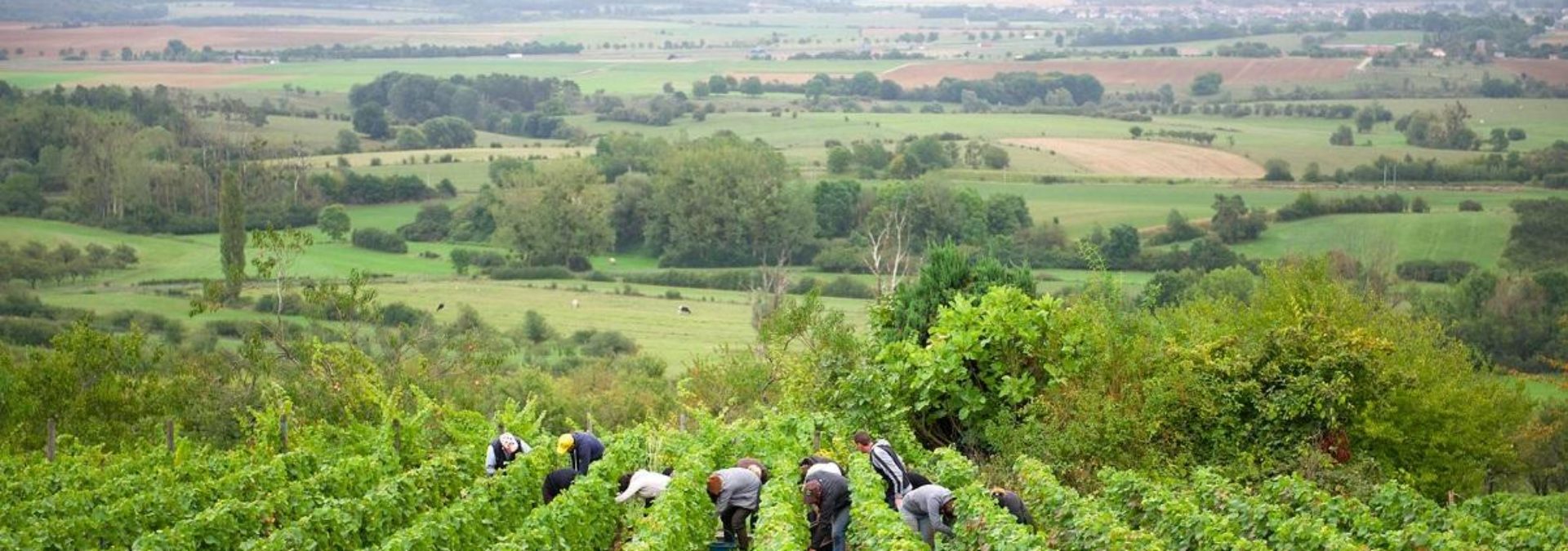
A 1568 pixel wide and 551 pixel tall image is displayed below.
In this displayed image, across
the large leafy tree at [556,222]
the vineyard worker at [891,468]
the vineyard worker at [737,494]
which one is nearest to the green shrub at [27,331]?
the large leafy tree at [556,222]

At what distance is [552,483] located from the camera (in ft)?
75.2

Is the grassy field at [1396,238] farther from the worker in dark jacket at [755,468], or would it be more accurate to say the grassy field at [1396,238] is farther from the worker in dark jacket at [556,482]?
the worker in dark jacket at [556,482]

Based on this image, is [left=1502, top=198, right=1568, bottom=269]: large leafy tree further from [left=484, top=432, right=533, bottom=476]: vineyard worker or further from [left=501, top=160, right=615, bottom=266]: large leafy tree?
[left=484, top=432, right=533, bottom=476]: vineyard worker

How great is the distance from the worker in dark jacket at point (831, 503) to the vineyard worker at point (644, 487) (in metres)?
1.76

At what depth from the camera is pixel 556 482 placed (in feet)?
75.2

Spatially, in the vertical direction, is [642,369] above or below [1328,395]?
below

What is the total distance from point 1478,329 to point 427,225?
53.3 metres

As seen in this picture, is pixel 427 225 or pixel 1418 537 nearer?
pixel 1418 537

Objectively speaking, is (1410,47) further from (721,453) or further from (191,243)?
(721,453)

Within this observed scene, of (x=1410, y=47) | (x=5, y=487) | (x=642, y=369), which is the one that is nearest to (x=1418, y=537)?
(x=5, y=487)

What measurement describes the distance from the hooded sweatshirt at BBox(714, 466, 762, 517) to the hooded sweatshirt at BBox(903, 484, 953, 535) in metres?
1.97

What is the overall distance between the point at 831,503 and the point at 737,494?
1.19 m

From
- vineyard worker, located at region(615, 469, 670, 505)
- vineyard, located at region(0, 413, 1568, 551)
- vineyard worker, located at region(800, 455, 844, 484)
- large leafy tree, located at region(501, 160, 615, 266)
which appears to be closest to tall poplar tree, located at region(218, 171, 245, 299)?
large leafy tree, located at region(501, 160, 615, 266)

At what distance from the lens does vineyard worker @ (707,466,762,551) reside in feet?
74.0
